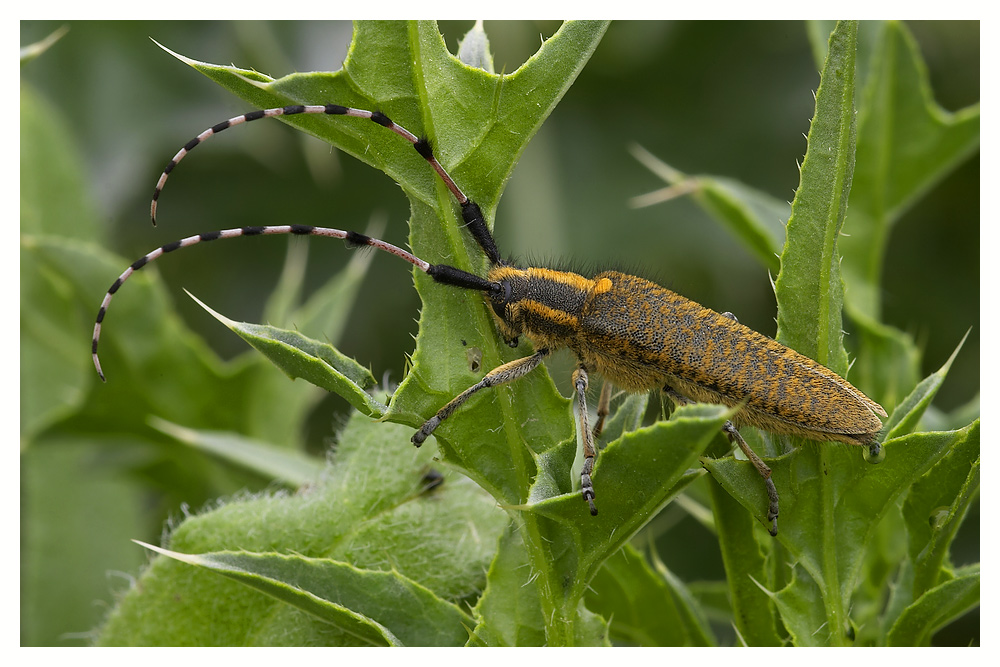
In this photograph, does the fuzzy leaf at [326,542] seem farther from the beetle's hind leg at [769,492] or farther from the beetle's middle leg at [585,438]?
the beetle's hind leg at [769,492]

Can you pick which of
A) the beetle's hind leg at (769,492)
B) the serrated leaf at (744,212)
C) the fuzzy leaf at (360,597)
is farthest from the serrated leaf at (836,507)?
the serrated leaf at (744,212)

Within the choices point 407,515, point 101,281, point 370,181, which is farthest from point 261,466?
point 370,181

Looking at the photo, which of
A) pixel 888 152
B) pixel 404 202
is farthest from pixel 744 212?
pixel 404 202

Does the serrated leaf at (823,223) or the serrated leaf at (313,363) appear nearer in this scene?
the serrated leaf at (313,363)

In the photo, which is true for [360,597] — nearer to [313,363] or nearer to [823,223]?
[313,363]

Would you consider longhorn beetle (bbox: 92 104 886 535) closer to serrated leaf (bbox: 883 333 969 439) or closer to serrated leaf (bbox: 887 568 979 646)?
serrated leaf (bbox: 883 333 969 439)

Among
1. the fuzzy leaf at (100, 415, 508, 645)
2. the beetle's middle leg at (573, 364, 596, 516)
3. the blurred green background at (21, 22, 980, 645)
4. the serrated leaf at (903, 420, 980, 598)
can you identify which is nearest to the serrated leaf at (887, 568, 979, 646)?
the serrated leaf at (903, 420, 980, 598)
